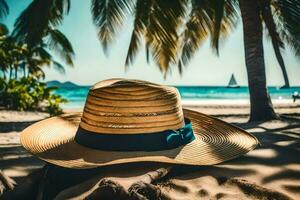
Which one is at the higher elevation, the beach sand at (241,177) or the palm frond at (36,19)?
the palm frond at (36,19)

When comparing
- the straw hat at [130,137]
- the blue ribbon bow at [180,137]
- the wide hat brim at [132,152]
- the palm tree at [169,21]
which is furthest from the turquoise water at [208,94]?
the blue ribbon bow at [180,137]

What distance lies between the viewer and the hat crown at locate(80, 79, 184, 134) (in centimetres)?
194

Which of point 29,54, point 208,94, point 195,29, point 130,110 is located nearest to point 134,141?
point 130,110

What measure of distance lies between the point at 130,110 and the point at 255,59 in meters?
5.57

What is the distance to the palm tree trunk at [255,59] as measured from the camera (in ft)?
22.8

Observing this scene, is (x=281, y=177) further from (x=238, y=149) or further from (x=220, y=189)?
(x=220, y=189)

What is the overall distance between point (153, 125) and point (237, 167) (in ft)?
3.10

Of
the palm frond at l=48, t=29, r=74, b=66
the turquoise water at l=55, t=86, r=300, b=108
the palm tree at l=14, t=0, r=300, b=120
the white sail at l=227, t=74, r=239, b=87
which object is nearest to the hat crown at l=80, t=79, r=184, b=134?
the palm tree at l=14, t=0, r=300, b=120

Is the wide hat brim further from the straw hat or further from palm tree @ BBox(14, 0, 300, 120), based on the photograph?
palm tree @ BBox(14, 0, 300, 120)

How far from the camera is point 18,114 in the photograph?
10070 millimetres

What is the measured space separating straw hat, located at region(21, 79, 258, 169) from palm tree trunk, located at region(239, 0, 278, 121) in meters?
5.03

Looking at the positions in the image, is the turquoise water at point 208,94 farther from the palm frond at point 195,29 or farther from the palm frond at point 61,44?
the palm frond at point 195,29

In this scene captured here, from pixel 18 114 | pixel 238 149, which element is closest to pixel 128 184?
pixel 238 149

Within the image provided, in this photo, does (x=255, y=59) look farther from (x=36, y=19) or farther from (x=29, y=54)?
(x=29, y=54)
